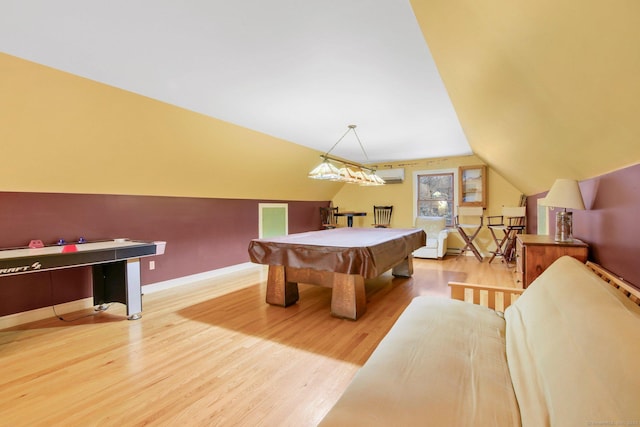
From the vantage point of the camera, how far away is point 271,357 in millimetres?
2254

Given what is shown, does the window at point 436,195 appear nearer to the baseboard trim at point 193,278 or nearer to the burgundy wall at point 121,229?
the burgundy wall at point 121,229

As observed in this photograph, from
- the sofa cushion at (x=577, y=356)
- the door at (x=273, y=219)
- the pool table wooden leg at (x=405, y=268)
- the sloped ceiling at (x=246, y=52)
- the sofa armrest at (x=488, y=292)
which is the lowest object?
Result: the pool table wooden leg at (x=405, y=268)

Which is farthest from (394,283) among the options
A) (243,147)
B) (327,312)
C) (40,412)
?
(40,412)

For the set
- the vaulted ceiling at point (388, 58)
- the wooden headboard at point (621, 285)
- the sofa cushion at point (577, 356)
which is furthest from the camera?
the wooden headboard at point (621, 285)

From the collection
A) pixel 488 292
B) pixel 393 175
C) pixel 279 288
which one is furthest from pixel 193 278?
pixel 393 175

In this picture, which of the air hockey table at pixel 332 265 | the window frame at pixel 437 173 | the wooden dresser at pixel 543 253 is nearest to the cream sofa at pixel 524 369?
the wooden dresser at pixel 543 253

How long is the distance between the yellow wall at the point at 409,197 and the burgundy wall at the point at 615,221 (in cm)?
406

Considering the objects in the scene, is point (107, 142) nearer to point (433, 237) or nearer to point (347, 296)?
point (347, 296)

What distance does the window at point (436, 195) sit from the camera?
6.72 m

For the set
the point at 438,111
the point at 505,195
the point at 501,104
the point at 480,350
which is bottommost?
the point at 480,350

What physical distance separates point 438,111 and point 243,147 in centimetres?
289

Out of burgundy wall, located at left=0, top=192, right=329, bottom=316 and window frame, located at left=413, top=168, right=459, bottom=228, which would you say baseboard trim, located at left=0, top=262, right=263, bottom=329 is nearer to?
burgundy wall, located at left=0, top=192, right=329, bottom=316

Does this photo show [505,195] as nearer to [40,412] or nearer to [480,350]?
[480,350]

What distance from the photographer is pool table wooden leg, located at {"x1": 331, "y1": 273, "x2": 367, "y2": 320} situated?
296cm
